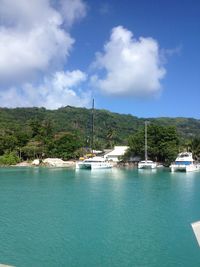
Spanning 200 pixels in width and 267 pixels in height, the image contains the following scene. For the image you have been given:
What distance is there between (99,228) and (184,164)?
4981 centimetres

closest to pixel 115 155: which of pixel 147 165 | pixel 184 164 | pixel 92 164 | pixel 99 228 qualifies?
pixel 92 164

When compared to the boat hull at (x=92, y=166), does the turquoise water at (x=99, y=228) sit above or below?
below

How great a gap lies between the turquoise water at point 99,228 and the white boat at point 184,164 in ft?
92.8

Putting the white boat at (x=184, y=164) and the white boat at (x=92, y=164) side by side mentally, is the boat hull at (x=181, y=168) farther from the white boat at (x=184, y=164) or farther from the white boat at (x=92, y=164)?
the white boat at (x=92, y=164)

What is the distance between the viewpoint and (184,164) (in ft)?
230

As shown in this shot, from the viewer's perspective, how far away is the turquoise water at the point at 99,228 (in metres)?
17.5

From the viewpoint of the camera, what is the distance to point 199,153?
8594cm

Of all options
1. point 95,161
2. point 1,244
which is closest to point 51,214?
point 1,244

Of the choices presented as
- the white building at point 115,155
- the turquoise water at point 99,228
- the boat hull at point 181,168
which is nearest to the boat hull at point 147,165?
the boat hull at point 181,168

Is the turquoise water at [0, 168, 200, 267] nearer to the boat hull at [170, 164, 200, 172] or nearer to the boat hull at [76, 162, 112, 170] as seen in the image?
the boat hull at [170, 164, 200, 172]

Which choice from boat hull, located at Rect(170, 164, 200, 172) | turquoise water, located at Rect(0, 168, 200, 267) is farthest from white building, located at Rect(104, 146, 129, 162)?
turquoise water, located at Rect(0, 168, 200, 267)

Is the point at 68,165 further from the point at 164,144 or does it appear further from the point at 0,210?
the point at 0,210

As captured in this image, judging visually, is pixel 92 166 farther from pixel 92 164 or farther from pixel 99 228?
pixel 99 228

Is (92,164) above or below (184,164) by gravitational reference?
below
